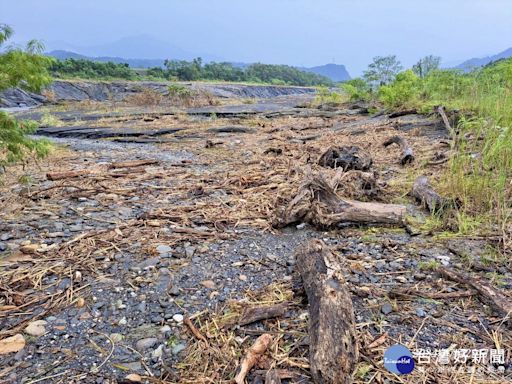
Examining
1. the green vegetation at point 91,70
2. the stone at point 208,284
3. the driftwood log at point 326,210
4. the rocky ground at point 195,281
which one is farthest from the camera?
the green vegetation at point 91,70

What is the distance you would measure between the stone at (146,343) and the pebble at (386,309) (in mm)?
1167

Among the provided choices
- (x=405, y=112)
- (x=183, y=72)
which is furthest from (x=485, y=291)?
(x=183, y=72)

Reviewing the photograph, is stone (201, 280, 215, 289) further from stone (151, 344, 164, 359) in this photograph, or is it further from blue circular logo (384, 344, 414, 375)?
blue circular logo (384, 344, 414, 375)

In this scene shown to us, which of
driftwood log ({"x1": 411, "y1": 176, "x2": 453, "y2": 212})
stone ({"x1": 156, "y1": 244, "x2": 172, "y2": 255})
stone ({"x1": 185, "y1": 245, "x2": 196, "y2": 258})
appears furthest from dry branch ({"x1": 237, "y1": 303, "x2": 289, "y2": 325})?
driftwood log ({"x1": 411, "y1": 176, "x2": 453, "y2": 212})

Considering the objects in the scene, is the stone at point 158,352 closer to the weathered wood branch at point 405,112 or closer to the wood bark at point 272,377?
the wood bark at point 272,377

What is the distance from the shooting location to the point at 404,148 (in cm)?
585

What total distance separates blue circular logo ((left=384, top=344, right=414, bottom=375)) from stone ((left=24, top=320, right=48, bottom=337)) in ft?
5.40

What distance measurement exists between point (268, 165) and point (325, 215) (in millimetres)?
2307

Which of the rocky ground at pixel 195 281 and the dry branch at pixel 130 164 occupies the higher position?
the dry branch at pixel 130 164

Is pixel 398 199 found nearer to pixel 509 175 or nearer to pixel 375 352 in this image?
pixel 509 175

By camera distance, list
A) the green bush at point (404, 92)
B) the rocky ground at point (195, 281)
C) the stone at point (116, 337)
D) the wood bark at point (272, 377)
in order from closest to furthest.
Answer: the wood bark at point (272, 377)
the rocky ground at point (195, 281)
the stone at point (116, 337)
the green bush at point (404, 92)

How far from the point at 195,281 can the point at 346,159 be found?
3072 mm

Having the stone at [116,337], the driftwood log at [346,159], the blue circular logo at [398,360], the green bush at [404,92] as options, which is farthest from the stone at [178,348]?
the green bush at [404,92]

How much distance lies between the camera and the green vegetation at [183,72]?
36.3 meters
